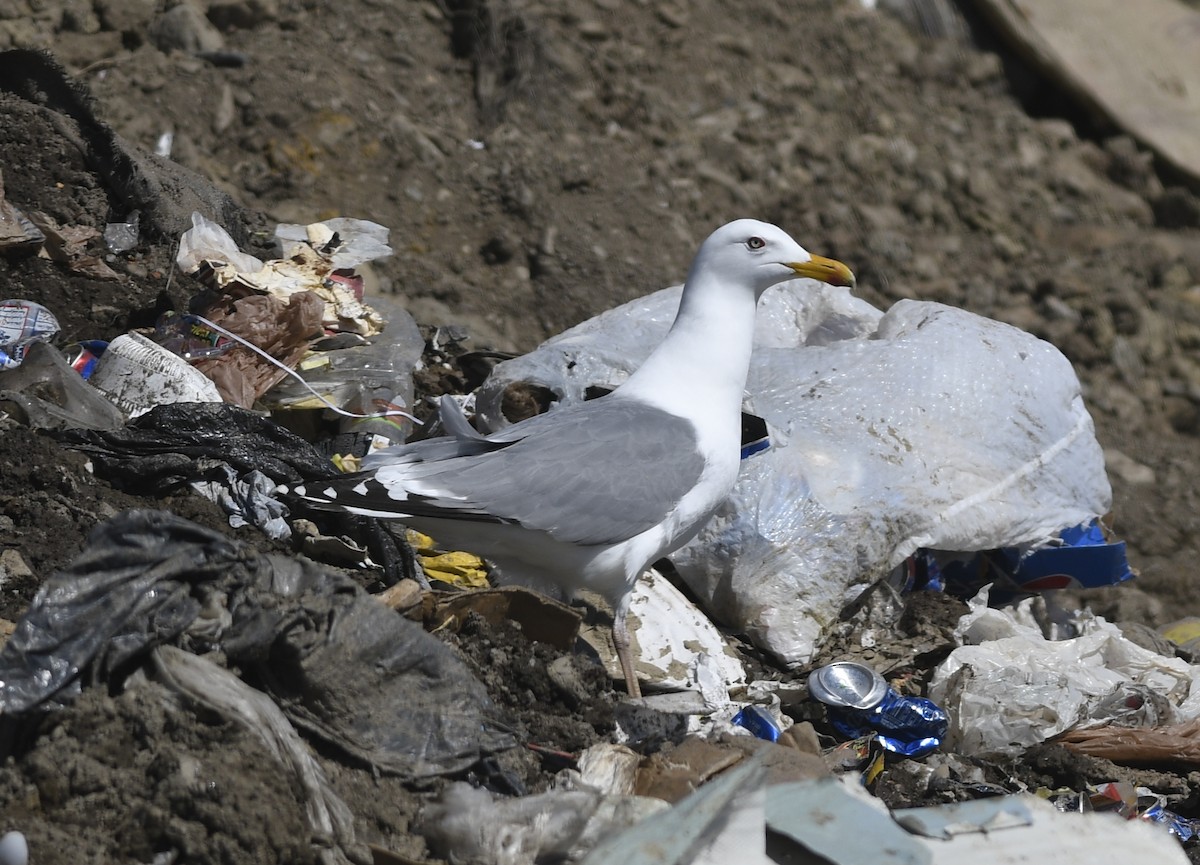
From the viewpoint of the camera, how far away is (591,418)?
332 cm

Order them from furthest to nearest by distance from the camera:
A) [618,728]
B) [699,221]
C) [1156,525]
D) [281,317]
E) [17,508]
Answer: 1. [699,221]
2. [1156,525]
3. [281,317]
4. [17,508]
5. [618,728]

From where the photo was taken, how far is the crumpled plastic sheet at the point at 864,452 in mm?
3832

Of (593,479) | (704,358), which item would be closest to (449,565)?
(593,479)

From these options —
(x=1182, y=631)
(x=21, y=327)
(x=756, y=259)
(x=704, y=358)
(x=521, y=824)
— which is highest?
(x=756, y=259)

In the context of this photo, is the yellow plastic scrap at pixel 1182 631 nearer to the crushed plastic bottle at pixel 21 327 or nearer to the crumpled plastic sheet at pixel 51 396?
the crumpled plastic sheet at pixel 51 396

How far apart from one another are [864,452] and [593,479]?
1179 millimetres

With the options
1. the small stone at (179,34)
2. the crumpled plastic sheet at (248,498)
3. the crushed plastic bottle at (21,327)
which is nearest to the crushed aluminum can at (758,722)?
the crumpled plastic sheet at (248,498)

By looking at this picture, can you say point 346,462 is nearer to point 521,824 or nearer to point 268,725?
point 268,725

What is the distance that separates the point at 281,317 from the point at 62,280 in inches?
27.6

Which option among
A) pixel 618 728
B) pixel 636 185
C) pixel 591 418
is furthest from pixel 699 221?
pixel 618 728

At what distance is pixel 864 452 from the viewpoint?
13.3ft

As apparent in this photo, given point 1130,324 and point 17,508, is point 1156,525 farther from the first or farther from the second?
point 17,508

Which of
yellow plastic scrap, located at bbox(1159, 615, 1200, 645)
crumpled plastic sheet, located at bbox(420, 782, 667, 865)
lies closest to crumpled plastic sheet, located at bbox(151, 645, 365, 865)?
crumpled plastic sheet, located at bbox(420, 782, 667, 865)

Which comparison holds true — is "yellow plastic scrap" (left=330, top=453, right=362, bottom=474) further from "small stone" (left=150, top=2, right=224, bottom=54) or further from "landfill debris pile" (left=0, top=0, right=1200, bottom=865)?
"small stone" (left=150, top=2, right=224, bottom=54)
